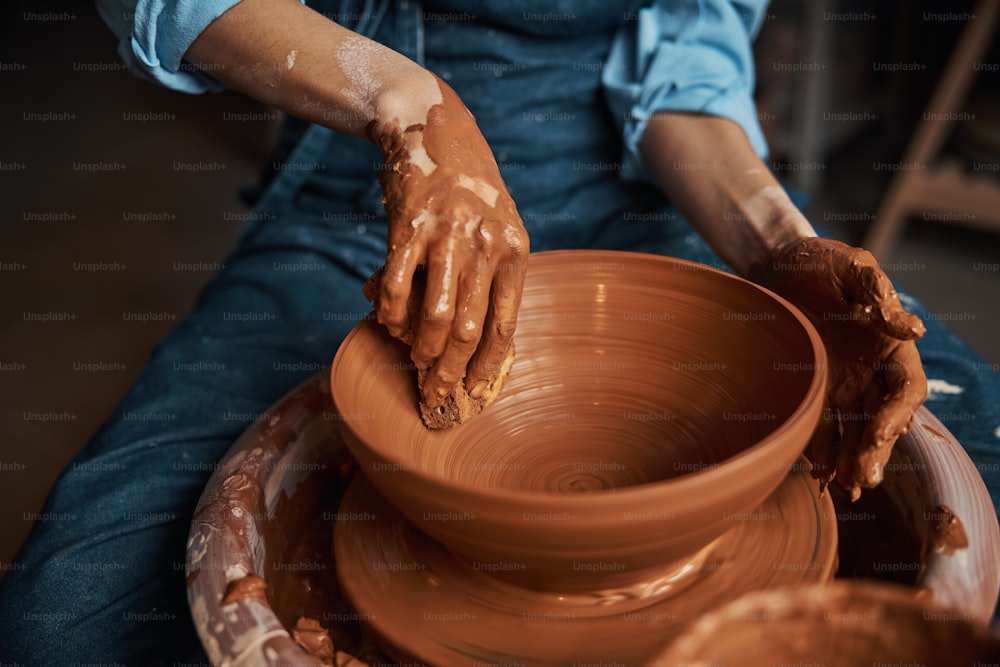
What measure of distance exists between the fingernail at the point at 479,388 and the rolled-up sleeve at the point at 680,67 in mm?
620

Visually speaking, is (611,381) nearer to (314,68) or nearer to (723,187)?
(723,187)

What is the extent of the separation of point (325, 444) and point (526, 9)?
0.78 metres

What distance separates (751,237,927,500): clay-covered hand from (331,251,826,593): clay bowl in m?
0.08

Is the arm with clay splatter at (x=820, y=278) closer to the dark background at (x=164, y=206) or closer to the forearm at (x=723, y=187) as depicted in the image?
the forearm at (x=723, y=187)

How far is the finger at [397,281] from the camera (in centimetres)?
87

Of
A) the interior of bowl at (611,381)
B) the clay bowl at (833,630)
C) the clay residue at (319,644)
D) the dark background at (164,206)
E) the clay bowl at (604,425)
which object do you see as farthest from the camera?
the dark background at (164,206)

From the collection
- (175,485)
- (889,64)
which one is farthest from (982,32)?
(175,485)

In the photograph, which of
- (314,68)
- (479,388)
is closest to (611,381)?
(479,388)

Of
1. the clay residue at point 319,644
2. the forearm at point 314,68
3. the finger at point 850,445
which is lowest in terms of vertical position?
the clay residue at point 319,644

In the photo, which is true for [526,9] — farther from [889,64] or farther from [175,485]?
[889,64]

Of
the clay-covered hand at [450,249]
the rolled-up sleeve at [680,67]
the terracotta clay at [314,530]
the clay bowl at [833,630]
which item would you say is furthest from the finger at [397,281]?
the rolled-up sleeve at [680,67]

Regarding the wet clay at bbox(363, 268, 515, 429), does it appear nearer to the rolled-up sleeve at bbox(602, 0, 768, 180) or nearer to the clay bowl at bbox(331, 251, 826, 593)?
the clay bowl at bbox(331, 251, 826, 593)

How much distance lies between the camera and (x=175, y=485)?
1118mm

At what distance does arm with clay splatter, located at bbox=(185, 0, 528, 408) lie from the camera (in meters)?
0.90
